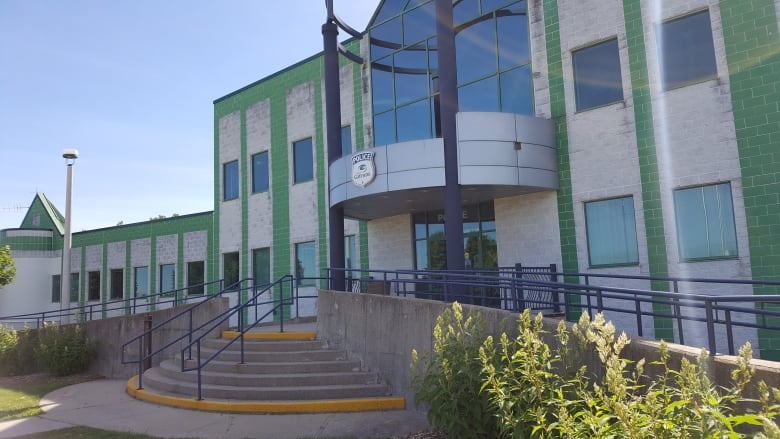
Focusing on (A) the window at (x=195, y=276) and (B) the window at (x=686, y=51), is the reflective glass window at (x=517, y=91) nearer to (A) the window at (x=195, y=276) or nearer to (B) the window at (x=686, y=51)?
(B) the window at (x=686, y=51)

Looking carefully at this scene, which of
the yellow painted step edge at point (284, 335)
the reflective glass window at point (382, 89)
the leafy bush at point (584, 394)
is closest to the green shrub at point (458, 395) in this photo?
the leafy bush at point (584, 394)

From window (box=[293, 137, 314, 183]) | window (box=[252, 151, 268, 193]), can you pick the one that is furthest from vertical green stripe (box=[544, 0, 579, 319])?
window (box=[252, 151, 268, 193])

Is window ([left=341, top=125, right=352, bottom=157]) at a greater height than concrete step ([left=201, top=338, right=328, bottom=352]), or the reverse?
window ([left=341, top=125, right=352, bottom=157])

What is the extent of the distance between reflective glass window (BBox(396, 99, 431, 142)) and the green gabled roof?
2689cm

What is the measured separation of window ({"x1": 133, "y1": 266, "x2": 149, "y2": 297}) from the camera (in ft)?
95.7

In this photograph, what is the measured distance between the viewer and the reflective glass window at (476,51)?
16344mm

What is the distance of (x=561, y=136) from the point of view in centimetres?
1497

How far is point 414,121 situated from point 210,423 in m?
11.4

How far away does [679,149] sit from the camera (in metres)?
13.1

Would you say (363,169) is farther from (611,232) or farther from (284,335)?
(611,232)

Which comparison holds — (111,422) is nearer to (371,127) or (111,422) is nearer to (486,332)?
(486,332)

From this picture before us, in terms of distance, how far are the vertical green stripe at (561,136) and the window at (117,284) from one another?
24.5m

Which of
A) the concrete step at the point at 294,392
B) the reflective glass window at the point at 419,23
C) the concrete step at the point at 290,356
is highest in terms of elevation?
the reflective glass window at the point at 419,23

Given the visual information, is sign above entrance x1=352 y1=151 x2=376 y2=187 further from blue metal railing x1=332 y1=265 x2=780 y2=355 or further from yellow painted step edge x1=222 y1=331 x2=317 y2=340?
Answer: yellow painted step edge x1=222 y1=331 x2=317 y2=340
